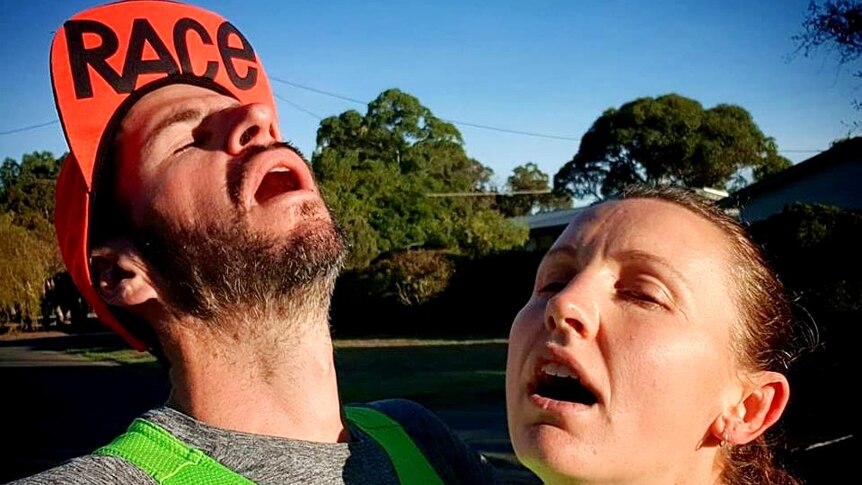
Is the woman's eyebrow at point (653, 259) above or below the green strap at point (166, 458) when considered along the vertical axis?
above

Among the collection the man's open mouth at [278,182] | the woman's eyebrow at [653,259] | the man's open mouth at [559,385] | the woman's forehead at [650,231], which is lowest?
the man's open mouth at [559,385]

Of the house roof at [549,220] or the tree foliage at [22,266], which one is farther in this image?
the house roof at [549,220]

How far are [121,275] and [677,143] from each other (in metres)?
39.3

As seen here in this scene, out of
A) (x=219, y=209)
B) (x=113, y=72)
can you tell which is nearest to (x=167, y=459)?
(x=219, y=209)

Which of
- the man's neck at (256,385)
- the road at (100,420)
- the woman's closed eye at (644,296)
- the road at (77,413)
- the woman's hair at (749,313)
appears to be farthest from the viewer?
the road at (77,413)

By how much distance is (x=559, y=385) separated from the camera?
1.54 meters

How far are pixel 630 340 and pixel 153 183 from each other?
119 cm

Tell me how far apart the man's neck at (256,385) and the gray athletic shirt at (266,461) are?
64 millimetres

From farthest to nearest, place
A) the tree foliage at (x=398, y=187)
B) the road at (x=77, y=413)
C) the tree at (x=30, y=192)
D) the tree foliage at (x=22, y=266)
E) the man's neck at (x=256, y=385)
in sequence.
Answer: the tree at (x=30, y=192) → the tree foliage at (x=22, y=266) → the tree foliage at (x=398, y=187) → the road at (x=77, y=413) → the man's neck at (x=256, y=385)

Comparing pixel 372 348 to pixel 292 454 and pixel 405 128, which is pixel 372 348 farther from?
pixel 405 128

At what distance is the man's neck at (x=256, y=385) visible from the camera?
6.07ft

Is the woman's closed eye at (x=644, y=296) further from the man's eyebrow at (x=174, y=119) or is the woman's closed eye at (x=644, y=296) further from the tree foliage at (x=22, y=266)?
the tree foliage at (x=22, y=266)

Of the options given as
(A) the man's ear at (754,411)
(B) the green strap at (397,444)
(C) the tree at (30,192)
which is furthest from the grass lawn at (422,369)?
(C) the tree at (30,192)

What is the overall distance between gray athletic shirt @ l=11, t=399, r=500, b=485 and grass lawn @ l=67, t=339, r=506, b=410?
8.69 metres
